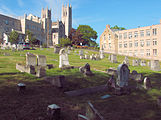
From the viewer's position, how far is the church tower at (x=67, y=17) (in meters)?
113

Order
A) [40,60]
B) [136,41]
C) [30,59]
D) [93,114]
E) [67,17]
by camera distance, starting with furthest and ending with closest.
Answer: [67,17] → [136,41] → [40,60] → [30,59] → [93,114]

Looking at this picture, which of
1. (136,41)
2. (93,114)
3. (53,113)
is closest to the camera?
(93,114)

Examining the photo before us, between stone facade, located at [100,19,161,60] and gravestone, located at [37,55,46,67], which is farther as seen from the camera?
stone facade, located at [100,19,161,60]

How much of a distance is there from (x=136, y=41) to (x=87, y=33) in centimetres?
3099

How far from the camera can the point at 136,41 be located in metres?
53.3

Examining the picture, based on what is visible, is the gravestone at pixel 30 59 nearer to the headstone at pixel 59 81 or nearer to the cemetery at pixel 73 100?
the cemetery at pixel 73 100

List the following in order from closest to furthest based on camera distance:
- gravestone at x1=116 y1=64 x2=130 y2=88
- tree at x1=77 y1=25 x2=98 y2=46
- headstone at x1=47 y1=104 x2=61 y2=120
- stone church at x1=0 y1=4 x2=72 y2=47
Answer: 1. headstone at x1=47 y1=104 x2=61 y2=120
2. gravestone at x1=116 y1=64 x2=130 y2=88
3. stone church at x1=0 y1=4 x2=72 y2=47
4. tree at x1=77 y1=25 x2=98 y2=46

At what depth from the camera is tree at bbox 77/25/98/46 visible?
78000mm

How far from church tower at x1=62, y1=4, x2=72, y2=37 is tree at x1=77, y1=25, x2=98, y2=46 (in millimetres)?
34549

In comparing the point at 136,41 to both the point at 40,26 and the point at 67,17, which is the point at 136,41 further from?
the point at 67,17

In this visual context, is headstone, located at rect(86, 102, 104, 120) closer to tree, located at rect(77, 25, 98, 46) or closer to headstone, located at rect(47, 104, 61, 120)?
headstone, located at rect(47, 104, 61, 120)

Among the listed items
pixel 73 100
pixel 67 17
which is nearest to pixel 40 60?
pixel 73 100

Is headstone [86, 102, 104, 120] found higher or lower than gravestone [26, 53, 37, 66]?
lower

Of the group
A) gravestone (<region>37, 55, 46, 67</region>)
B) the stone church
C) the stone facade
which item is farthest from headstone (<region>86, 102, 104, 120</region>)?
the stone church
